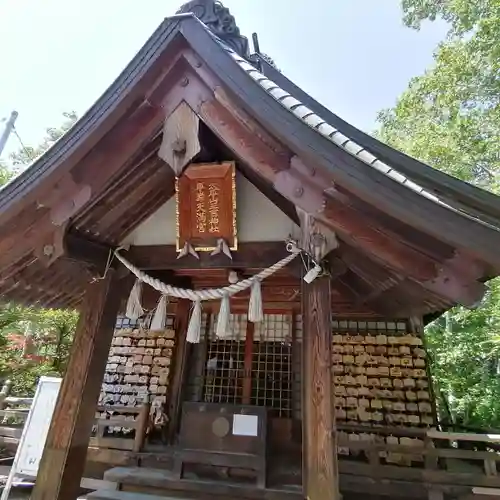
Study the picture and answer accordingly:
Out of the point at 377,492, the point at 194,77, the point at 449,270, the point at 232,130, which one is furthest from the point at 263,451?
the point at 194,77

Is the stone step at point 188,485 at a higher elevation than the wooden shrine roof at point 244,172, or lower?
lower

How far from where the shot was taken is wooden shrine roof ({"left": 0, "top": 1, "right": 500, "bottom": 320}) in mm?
1817

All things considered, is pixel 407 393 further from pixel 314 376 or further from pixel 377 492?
pixel 314 376

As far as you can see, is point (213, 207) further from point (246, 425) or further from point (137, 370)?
point (137, 370)

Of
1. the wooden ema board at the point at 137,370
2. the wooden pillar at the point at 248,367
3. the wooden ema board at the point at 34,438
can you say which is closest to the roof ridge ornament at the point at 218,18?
the wooden pillar at the point at 248,367

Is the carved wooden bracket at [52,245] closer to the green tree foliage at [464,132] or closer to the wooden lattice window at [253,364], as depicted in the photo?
the wooden lattice window at [253,364]

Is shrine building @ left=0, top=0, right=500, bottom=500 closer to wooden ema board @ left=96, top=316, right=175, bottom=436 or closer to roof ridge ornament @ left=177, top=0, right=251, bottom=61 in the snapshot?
roof ridge ornament @ left=177, top=0, right=251, bottom=61

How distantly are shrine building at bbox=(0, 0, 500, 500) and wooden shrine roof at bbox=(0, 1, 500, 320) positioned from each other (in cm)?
1

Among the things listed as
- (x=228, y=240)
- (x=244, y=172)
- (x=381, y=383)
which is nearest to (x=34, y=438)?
(x=228, y=240)

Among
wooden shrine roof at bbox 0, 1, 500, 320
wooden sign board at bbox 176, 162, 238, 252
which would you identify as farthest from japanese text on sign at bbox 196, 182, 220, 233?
wooden shrine roof at bbox 0, 1, 500, 320

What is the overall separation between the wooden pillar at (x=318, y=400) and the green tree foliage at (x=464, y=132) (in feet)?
27.7

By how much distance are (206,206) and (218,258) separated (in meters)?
0.46

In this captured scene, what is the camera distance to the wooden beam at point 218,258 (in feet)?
9.36

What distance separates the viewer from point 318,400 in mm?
2139
